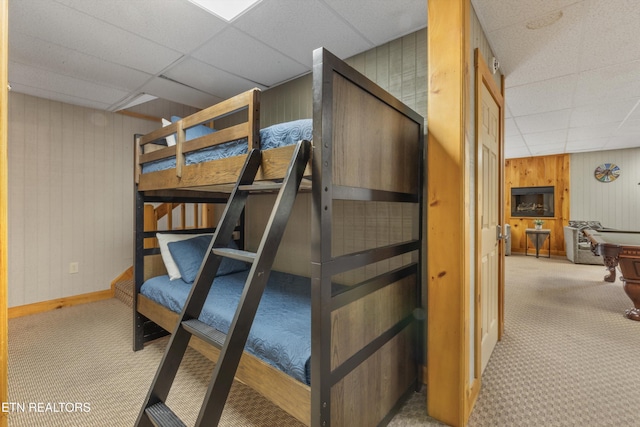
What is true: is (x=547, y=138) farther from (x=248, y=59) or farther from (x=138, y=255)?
(x=138, y=255)

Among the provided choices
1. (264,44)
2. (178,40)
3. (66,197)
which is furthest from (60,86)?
(264,44)

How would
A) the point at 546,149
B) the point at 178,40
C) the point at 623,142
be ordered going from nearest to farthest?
1. the point at 178,40
2. the point at 623,142
3. the point at 546,149

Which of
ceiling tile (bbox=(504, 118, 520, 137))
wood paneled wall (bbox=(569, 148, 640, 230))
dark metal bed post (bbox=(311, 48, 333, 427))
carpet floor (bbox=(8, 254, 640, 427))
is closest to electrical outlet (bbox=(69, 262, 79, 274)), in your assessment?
carpet floor (bbox=(8, 254, 640, 427))

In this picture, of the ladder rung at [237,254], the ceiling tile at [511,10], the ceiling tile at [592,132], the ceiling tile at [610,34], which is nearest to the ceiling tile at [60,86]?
the ladder rung at [237,254]

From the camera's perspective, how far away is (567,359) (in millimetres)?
2238

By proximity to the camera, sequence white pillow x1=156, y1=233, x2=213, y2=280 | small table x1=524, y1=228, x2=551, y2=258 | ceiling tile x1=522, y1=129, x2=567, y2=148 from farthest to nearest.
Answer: small table x1=524, y1=228, x2=551, y2=258
ceiling tile x1=522, y1=129, x2=567, y2=148
white pillow x1=156, y1=233, x2=213, y2=280

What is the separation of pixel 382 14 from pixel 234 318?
195cm

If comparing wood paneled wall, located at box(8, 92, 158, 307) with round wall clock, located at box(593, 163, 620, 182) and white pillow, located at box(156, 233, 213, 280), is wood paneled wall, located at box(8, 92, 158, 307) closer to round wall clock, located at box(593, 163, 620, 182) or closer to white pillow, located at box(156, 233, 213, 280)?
white pillow, located at box(156, 233, 213, 280)

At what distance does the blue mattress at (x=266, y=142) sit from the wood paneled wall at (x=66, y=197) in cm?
214

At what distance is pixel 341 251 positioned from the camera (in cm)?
233

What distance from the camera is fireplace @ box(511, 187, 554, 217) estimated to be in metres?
6.91

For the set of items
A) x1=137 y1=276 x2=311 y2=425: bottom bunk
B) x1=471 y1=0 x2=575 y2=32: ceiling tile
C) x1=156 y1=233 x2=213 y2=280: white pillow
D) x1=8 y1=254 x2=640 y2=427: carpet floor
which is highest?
x1=471 y1=0 x2=575 y2=32: ceiling tile

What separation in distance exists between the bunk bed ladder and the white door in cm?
128

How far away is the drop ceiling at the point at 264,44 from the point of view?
183cm
